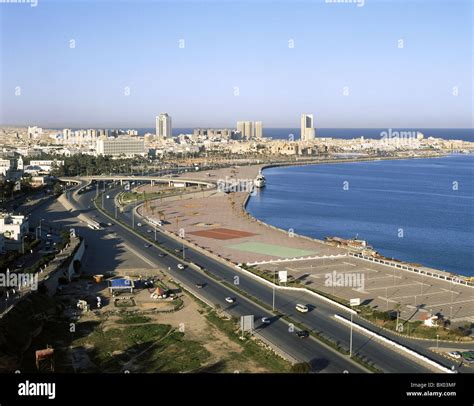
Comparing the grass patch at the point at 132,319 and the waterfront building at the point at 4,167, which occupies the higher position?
the waterfront building at the point at 4,167

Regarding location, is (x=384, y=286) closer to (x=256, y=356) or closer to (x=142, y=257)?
(x=256, y=356)

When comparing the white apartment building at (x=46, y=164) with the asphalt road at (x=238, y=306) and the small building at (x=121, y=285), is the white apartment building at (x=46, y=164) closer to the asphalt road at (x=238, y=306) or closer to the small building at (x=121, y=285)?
the asphalt road at (x=238, y=306)

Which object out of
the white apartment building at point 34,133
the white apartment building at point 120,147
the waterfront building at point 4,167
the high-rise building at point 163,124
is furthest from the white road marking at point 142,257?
the high-rise building at point 163,124

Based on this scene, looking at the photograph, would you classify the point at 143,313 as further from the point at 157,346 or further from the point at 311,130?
the point at 311,130

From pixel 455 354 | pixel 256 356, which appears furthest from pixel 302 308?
pixel 455 354

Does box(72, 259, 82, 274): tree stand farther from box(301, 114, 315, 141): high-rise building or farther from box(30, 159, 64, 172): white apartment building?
box(301, 114, 315, 141): high-rise building
